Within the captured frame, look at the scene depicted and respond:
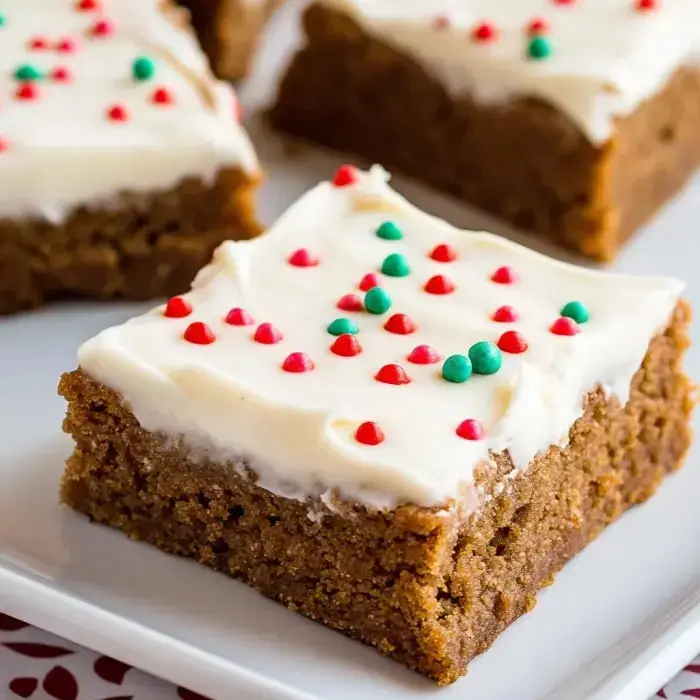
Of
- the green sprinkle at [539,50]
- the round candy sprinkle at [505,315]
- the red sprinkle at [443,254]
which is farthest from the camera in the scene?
the green sprinkle at [539,50]

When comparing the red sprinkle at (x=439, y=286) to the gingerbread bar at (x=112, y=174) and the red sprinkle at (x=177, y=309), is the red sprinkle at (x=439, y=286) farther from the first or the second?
the gingerbread bar at (x=112, y=174)

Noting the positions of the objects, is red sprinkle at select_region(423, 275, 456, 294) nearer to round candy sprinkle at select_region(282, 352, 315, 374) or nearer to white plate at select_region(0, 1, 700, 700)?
round candy sprinkle at select_region(282, 352, 315, 374)

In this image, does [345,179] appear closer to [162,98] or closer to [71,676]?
[162,98]

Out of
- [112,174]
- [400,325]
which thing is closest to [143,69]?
[112,174]

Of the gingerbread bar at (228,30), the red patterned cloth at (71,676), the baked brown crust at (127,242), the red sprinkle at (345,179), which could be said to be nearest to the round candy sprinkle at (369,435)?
the red patterned cloth at (71,676)

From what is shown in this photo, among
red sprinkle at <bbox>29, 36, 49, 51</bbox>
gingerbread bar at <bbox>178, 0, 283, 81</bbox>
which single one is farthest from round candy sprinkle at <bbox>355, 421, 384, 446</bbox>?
gingerbread bar at <bbox>178, 0, 283, 81</bbox>

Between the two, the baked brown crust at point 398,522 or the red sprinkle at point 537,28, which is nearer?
the baked brown crust at point 398,522

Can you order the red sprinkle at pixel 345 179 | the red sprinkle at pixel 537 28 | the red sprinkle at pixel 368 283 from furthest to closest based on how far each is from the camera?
the red sprinkle at pixel 537 28
the red sprinkle at pixel 345 179
the red sprinkle at pixel 368 283

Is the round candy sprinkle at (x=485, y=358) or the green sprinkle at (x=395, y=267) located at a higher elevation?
the round candy sprinkle at (x=485, y=358)
